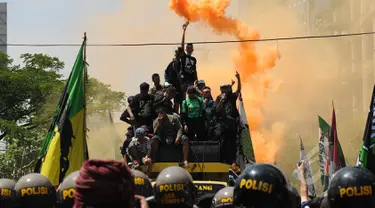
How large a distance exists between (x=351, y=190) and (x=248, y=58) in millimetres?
22520

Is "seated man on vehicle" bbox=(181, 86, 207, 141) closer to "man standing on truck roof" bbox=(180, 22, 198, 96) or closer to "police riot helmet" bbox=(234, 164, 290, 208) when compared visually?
"man standing on truck roof" bbox=(180, 22, 198, 96)

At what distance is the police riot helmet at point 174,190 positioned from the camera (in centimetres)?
630

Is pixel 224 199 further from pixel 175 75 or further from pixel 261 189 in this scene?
pixel 175 75

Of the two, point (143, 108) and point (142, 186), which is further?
point (143, 108)

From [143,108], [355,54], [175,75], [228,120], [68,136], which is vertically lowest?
[68,136]

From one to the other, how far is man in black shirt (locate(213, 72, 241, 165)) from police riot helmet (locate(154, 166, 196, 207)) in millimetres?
5127

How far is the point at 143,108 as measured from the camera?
1255cm

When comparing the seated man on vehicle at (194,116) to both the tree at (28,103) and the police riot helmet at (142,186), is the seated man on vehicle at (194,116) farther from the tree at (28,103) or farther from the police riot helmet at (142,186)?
the tree at (28,103)

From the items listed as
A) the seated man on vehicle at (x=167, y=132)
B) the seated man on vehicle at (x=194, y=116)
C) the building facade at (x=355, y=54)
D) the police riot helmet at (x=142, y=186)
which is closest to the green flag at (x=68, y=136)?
the seated man on vehicle at (x=167, y=132)

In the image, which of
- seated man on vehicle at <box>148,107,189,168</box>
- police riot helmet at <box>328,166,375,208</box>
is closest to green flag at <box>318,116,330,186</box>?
seated man on vehicle at <box>148,107,189,168</box>

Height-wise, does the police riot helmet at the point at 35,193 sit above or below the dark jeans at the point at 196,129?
below

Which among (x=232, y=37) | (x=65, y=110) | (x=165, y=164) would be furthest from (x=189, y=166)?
(x=232, y=37)

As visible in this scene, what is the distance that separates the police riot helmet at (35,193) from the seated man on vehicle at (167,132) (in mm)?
4578

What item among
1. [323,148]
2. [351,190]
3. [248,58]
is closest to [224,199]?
[351,190]
